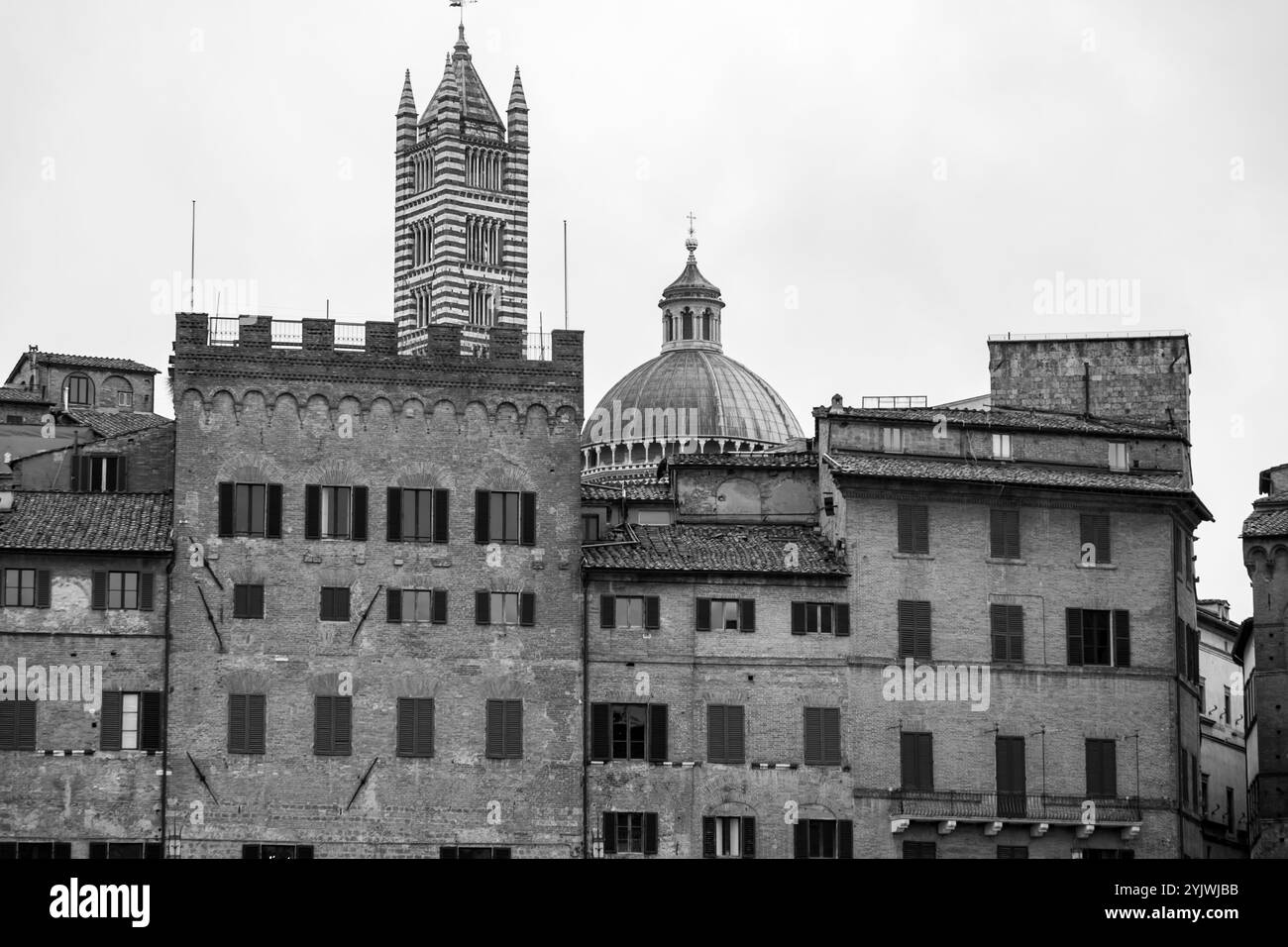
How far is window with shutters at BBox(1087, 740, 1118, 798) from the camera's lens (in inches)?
3282

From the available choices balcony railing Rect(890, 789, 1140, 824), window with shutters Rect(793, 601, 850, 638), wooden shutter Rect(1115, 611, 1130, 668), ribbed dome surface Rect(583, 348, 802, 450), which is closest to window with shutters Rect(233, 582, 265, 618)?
window with shutters Rect(793, 601, 850, 638)

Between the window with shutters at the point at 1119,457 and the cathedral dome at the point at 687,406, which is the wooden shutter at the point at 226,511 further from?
the cathedral dome at the point at 687,406

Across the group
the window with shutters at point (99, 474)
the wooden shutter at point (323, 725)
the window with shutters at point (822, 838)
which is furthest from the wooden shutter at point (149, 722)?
the window with shutters at point (822, 838)

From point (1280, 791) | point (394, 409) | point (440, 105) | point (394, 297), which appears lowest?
point (1280, 791)

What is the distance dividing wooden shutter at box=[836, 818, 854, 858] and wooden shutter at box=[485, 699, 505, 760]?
10.2 meters

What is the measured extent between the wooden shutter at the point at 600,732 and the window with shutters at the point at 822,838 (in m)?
6.06

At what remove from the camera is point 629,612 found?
82.1 m

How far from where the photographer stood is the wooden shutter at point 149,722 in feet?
257

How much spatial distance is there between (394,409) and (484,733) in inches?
402

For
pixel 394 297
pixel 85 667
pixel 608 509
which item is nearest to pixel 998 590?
pixel 608 509

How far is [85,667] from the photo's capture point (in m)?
78.2

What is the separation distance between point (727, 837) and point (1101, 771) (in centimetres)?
1199

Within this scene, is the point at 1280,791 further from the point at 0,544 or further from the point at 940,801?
the point at 0,544
